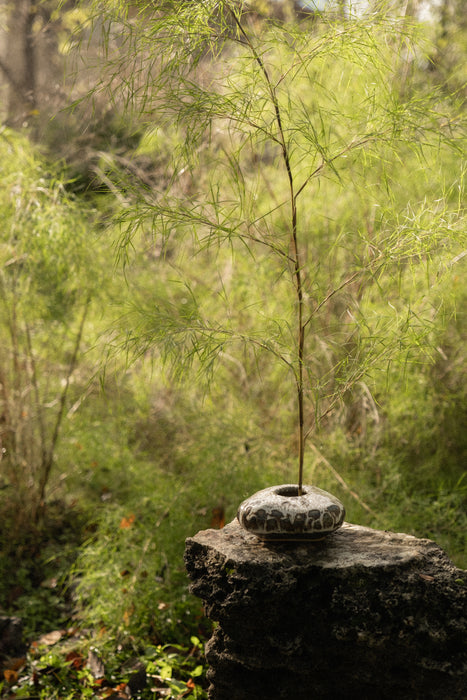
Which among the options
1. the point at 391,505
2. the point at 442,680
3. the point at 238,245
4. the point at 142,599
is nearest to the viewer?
the point at 442,680

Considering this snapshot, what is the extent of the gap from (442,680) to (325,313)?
2.31m

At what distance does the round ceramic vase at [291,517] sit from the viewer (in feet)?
6.39

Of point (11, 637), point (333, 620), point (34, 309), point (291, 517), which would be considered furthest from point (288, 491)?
point (34, 309)

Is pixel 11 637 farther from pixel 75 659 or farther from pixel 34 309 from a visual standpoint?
pixel 34 309

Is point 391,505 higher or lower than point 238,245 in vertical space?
lower

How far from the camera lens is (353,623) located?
184cm

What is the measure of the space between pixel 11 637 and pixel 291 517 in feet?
5.32

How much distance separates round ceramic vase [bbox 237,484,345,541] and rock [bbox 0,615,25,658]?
1444 mm

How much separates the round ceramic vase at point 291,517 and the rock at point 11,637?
1.44 meters

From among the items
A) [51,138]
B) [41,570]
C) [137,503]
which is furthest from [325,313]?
[51,138]

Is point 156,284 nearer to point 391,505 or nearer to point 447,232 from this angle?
point 391,505

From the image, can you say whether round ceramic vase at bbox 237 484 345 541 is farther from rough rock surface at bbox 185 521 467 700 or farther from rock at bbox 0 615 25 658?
rock at bbox 0 615 25 658

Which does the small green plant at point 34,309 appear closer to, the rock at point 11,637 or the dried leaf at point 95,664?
the rock at point 11,637

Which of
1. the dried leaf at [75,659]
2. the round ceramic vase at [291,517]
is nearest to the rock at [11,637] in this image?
the dried leaf at [75,659]
